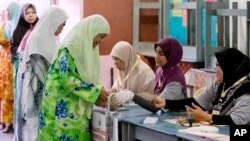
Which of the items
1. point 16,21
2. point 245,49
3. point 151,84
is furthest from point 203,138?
point 16,21

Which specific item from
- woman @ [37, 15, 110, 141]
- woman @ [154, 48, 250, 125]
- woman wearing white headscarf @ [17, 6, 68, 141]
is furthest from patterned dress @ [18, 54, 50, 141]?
woman @ [154, 48, 250, 125]

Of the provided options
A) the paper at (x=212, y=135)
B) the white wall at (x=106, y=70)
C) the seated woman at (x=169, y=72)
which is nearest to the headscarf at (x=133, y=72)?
the seated woman at (x=169, y=72)

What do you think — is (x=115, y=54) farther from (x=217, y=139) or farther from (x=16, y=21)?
(x=16, y=21)

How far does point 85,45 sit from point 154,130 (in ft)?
2.33

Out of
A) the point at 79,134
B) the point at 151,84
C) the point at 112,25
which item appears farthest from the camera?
the point at 112,25

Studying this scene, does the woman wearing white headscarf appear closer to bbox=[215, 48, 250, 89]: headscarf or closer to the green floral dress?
the green floral dress

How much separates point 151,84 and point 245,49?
1.05 m

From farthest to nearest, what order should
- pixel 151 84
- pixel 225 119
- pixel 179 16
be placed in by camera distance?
pixel 179 16 < pixel 151 84 < pixel 225 119

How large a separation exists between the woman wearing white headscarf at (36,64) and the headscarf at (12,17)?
6.42 feet

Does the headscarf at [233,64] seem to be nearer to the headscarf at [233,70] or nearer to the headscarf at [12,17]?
the headscarf at [233,70]

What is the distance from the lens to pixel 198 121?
2729mm

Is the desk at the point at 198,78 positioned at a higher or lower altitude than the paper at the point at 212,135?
higher

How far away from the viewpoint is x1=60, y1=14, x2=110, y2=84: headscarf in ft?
9.29

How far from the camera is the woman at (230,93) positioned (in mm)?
2559
